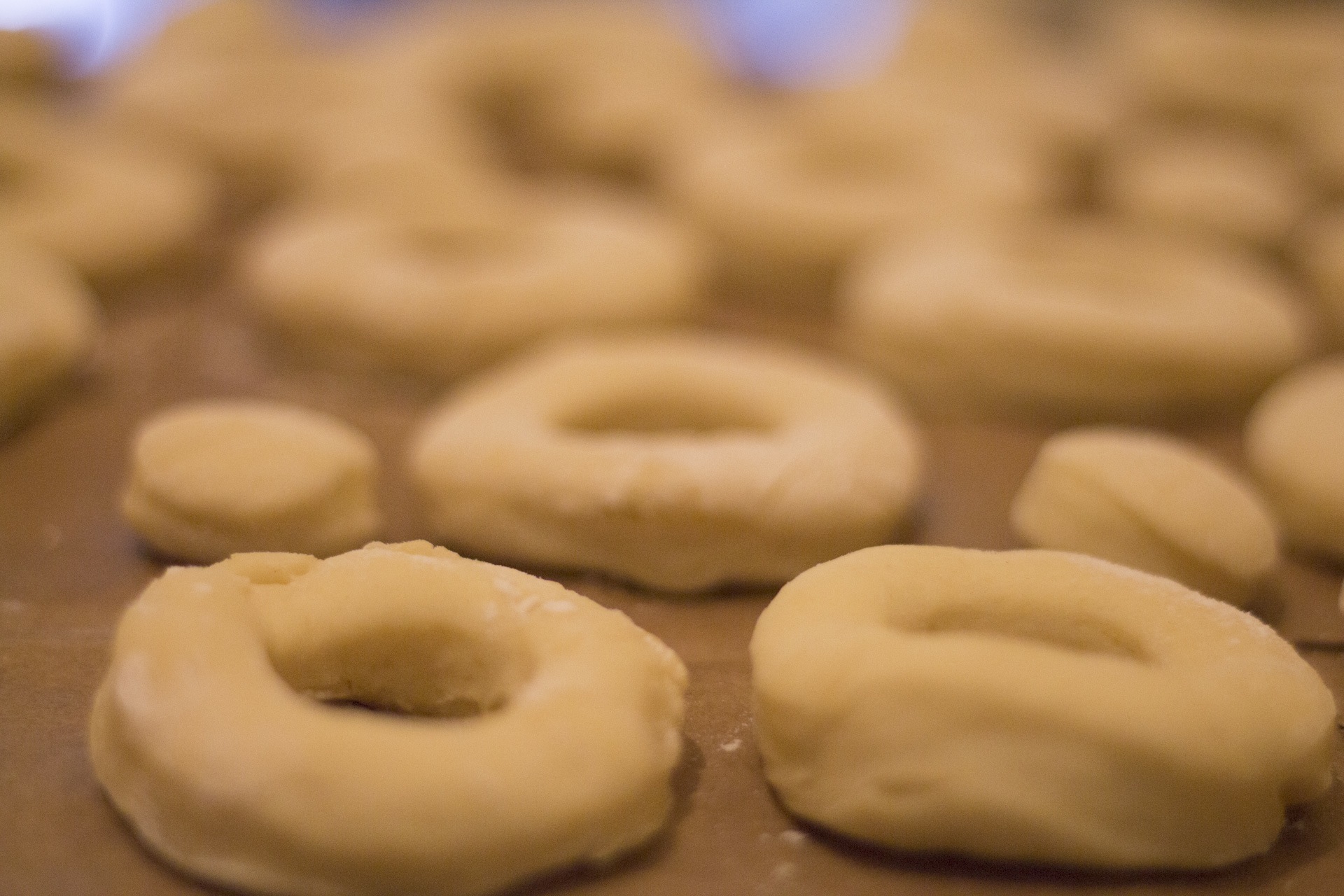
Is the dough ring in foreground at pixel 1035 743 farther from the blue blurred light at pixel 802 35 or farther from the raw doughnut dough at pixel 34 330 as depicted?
the blue blurred light at pixel 802 35

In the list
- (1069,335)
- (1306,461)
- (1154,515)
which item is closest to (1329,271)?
(1069,335)

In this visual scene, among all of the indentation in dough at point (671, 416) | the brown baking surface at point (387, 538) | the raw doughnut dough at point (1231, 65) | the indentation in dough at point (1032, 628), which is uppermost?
the raw doughnut dough at point (1231, 65)

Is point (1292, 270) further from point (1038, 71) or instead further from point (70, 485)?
point (70, 485)

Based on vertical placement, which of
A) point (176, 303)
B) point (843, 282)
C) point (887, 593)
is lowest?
point (176, 303)

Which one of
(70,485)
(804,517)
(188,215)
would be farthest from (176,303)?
(804,517)

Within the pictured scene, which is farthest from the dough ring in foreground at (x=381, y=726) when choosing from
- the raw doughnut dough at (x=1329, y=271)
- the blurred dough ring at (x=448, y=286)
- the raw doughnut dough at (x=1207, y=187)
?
the raw doughnut dough at (x=1207, y=187)

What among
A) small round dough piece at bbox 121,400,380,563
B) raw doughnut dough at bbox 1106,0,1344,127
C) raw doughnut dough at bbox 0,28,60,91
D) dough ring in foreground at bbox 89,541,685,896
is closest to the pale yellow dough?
raw doughnut dough at bbox 0,28,60,91
